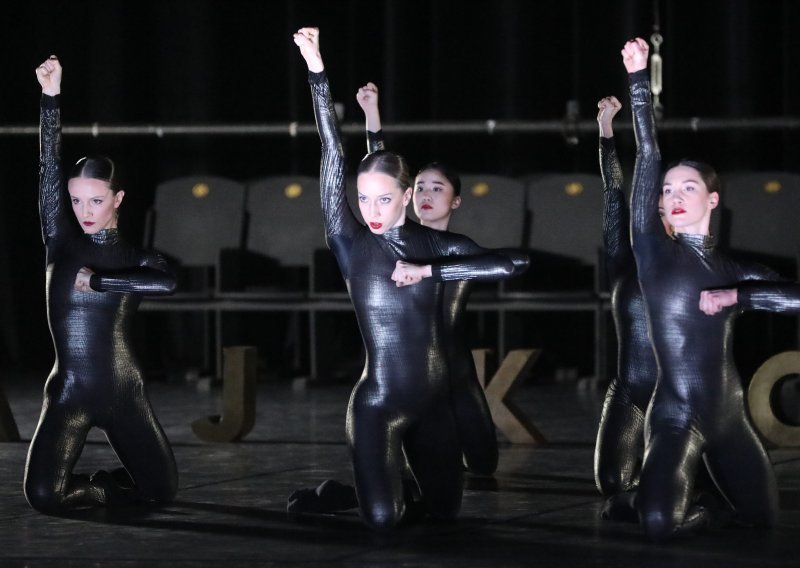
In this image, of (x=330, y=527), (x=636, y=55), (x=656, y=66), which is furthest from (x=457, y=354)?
(x=656, y=66)

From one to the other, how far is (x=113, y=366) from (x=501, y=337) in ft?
13.7

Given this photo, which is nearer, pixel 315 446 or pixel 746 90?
pixel 315 446

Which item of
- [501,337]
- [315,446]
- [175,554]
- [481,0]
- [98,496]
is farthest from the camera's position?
[481,0]

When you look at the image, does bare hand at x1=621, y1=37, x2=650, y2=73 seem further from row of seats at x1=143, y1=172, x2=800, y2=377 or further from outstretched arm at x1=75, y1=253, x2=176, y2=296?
row of seats at x1=143, y1=172, x2=800, y2=377

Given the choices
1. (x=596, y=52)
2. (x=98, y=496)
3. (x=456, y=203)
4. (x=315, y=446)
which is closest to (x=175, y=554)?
(x=98, y=496)

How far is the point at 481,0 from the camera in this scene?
9.65m

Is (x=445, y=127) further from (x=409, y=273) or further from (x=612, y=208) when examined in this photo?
(x=409, y=273)

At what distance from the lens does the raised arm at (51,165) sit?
16.9 ft

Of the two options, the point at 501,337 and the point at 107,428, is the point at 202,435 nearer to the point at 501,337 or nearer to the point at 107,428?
the point at 107,428

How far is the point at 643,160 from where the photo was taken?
4.59 metres

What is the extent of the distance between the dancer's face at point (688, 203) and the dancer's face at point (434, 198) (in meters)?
1.12

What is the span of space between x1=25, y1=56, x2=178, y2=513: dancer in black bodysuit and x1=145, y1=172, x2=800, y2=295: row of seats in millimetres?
3805

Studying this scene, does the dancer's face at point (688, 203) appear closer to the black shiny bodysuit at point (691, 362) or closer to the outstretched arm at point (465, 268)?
the black shiny bodysuit at point (691, 362)

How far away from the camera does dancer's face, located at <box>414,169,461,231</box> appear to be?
5.58 m
